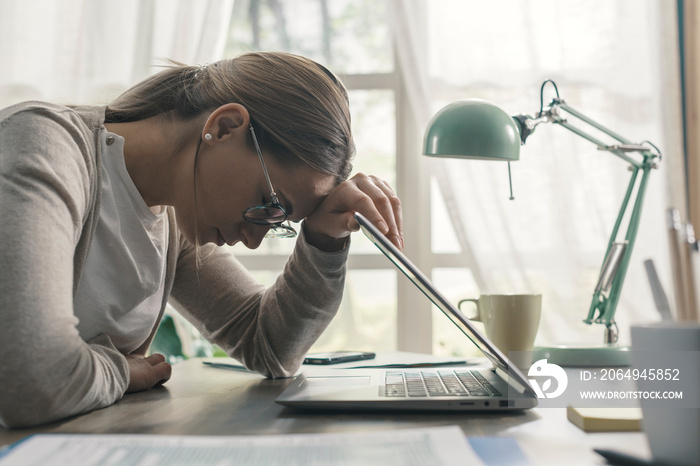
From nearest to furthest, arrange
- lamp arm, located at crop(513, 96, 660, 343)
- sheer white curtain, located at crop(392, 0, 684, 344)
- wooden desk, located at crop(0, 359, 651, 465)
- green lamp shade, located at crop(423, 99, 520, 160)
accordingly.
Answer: wooden desk, located at crop(0, 359, 651, 465) < green lamp shade, located at crop(423, 99, 520, 160) < lamp arm, located at crop(513, 96, 660, 343) < sheer white curtain, located at crop(392, 0, 684, 344)

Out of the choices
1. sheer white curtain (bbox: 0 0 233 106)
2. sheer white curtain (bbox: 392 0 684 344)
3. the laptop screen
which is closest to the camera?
the laptop screen

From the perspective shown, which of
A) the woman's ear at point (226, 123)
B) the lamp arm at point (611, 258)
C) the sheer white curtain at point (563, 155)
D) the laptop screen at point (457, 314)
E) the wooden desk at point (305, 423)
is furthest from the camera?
the sheer white curtain at point (563, 155)

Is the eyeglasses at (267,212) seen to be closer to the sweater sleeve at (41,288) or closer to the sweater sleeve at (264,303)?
the sweater sleeve at (264,303)

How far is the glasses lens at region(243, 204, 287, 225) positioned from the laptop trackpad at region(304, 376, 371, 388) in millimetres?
266

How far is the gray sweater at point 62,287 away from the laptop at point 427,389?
226 millimetres

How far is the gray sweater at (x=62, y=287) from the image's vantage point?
0.65 meters

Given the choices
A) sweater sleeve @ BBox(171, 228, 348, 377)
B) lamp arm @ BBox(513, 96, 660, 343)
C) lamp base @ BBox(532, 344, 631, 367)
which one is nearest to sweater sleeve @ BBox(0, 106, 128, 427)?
sweater sleeve @ BBox(171, 228, 348, 377)

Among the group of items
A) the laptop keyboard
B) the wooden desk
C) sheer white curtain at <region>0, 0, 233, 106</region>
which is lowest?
the wooden desk

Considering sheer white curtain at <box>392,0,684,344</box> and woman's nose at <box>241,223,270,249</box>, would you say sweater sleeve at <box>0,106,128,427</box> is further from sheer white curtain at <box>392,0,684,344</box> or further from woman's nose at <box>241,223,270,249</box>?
sheer white curtain at <box>392,0,684,344</box>

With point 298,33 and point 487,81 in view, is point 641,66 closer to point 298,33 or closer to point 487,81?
point 487,81

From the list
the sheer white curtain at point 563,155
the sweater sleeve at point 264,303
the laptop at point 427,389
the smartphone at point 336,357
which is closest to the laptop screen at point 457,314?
the laptop at point 427,389

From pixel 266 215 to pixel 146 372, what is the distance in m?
0.30

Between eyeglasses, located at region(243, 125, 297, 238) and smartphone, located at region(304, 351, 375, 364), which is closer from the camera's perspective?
eyeglasses, located at region(243, 125, 297, 238)

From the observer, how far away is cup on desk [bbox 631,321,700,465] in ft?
1.48
